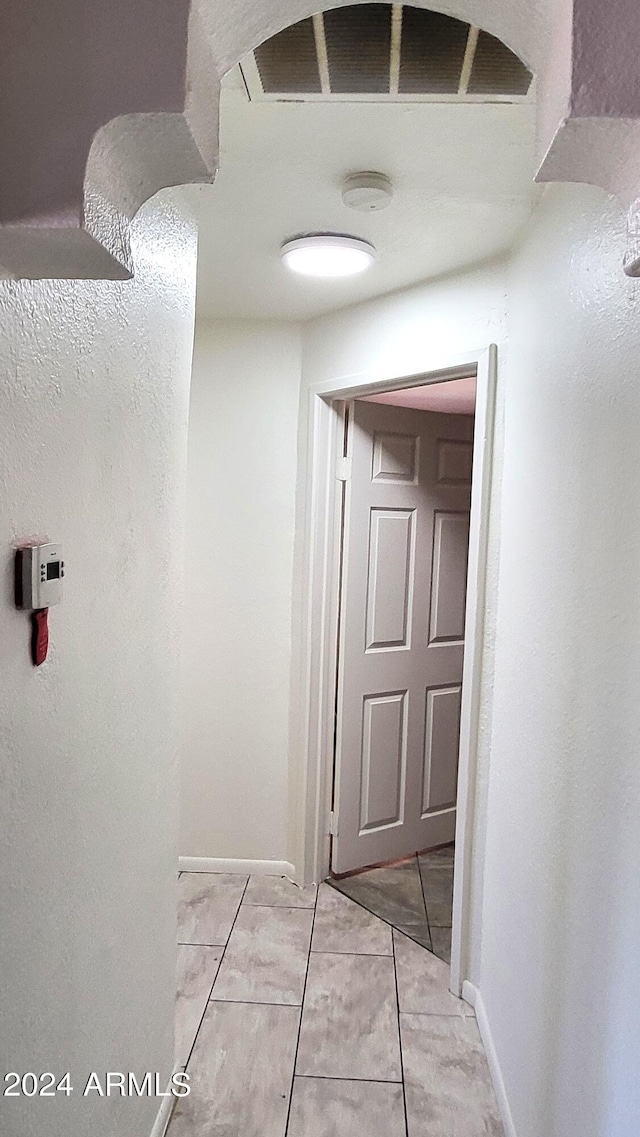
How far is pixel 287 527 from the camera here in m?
2.94

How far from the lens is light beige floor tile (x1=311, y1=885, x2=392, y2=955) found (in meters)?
2.51

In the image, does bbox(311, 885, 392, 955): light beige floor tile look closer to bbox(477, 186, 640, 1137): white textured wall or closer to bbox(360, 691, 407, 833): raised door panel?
bbox(360, 691, 407, 833): raised door panel

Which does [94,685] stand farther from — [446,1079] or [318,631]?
[318,631]

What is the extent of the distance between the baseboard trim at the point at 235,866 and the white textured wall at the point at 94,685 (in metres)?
1.24

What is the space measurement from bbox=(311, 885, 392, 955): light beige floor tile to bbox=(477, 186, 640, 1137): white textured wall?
621 mm

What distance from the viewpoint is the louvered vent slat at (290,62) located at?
1.14m

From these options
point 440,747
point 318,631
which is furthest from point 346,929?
point 318,631

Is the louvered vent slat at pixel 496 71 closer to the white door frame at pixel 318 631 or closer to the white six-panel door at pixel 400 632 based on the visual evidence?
the white door frame at pixel 318 631

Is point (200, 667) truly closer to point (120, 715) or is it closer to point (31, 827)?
point (120, 715)

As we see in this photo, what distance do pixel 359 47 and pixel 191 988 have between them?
2462mm

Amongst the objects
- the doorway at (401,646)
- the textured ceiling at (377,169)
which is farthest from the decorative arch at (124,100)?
the doorway at (401,646)

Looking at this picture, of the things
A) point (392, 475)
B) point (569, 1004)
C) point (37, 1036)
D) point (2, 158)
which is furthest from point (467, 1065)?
point (2, 158)

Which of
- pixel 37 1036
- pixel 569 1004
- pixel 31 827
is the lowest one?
pixel 569 1004

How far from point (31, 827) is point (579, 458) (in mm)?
1096
